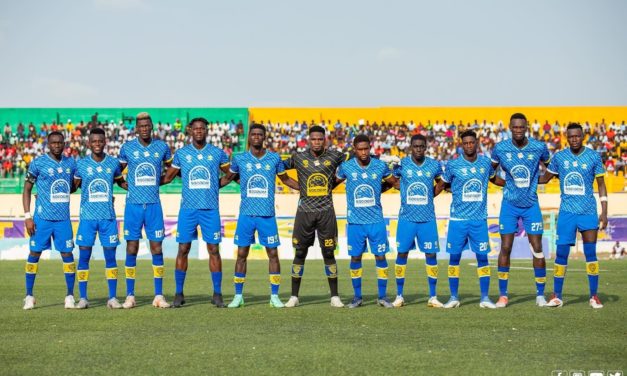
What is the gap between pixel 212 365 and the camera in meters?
7.89

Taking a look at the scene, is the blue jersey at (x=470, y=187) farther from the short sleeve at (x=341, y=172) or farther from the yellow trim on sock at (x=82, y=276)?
the yellow trim on sock at (x=82, y=276)

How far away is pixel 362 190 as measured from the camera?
1270cm

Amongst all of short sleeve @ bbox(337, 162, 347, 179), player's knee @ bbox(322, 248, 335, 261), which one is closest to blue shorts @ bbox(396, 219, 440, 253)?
player's knee @ bbox(322, 248, 335, 261)

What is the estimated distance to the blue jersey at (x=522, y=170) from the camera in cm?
1283

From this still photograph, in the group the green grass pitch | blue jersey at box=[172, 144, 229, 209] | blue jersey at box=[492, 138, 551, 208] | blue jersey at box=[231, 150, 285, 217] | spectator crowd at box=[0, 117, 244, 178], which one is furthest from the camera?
spectator crowd at box=[0, 117, 244, 178]

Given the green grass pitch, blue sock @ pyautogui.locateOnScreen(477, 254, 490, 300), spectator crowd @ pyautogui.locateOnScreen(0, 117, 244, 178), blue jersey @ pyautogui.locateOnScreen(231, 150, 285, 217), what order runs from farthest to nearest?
spectator crowd @ pyautogui.locateOnScreen(0, 117, 244, 178)
blue jersey @ pyautogui.locateOnScreen(231, 150, 285, 217)
blue sock @ pyautogui.locateOnScreen(477, 254, 490, 300)
the green grass pitch

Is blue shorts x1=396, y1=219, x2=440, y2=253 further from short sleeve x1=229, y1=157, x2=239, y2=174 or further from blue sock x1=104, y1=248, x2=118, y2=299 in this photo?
blue sock x1=104, y1=248, x2=118, y2=299

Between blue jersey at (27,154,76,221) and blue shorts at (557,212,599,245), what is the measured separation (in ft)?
25.7

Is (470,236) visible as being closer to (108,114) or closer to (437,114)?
(437,114)

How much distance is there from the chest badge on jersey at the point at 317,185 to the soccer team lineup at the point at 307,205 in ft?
0.05

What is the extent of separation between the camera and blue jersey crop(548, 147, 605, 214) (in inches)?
499

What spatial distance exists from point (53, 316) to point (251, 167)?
368 centimetres

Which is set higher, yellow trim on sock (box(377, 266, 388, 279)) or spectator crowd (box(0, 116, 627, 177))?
spectator crowd (box(0, 116, 627, 177))

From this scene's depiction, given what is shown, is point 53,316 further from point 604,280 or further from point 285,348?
point 604,280
